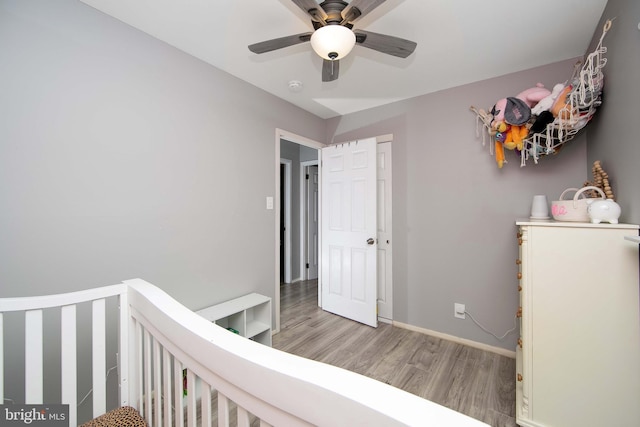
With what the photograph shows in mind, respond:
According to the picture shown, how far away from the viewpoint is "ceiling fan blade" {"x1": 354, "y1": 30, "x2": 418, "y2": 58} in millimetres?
1344

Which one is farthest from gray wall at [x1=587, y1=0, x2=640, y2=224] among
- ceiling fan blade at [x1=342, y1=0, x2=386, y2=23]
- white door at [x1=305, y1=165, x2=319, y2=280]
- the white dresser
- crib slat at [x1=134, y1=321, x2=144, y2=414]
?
white door at [x1=305, y1=165, x2=319, y2=280]

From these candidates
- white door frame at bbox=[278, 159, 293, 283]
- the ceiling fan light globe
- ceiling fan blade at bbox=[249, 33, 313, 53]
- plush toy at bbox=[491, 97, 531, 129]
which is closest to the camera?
the ceiling fan light globe

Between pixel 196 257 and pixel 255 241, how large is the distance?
580mm

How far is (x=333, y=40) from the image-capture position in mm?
1280

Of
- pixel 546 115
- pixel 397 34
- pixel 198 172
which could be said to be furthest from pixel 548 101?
pixel 198 172

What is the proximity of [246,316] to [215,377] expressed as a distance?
69.2 inches

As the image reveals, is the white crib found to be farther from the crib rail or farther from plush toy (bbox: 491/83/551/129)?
plush toy (bbox: 491/83/551/129)

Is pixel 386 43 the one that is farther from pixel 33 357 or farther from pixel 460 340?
pixel 460 340

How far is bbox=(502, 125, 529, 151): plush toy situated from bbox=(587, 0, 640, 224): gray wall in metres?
0.39

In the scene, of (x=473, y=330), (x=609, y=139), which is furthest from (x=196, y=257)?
(x=609, y=139)

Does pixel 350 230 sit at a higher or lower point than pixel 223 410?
→ higher

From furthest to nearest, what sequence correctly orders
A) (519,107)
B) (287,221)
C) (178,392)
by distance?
(287,221) → (519,107) → (178,392)

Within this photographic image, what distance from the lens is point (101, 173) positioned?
1.47 m

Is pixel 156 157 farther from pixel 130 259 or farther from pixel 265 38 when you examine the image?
pixel 265 38
